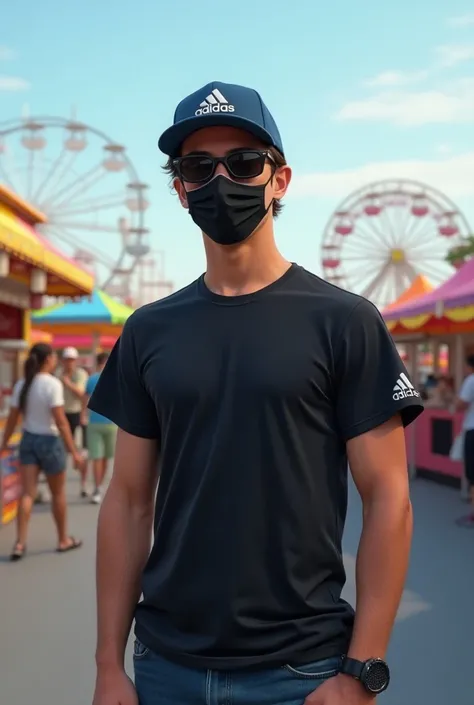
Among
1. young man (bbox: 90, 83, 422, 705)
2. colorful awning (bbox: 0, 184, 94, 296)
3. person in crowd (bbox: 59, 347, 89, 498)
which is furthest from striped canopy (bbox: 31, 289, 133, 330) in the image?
young man (bbox: 90, 83, 422, 705)

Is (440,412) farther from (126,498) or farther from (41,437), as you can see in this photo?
(126,498)

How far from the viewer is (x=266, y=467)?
4.30 feet

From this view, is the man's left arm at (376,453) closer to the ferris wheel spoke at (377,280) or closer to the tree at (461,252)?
the tree at (461,252)

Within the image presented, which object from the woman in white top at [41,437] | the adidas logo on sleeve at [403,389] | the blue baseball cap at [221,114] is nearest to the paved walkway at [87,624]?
the woman in white top at [41,437]

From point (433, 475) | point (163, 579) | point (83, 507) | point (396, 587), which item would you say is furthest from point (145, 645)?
point (433, 475)

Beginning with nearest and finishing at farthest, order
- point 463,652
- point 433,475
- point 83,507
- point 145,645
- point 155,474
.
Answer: point 145,645 → point 155,474 → point 463,652 → point 83,507 → point 433,475

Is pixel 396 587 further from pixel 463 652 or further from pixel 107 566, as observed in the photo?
pixel 463 652

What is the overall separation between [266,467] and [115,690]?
478 mm

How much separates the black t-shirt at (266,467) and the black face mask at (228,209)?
0.46ft

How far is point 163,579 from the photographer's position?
1360mm

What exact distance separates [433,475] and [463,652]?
5916 millimetres

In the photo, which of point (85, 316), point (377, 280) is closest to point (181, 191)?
point (85, 316)

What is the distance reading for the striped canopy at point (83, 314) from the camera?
13172 millimetres

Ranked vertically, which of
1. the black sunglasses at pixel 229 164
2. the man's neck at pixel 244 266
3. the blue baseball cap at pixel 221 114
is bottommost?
the man's neck at pixel 244 266
